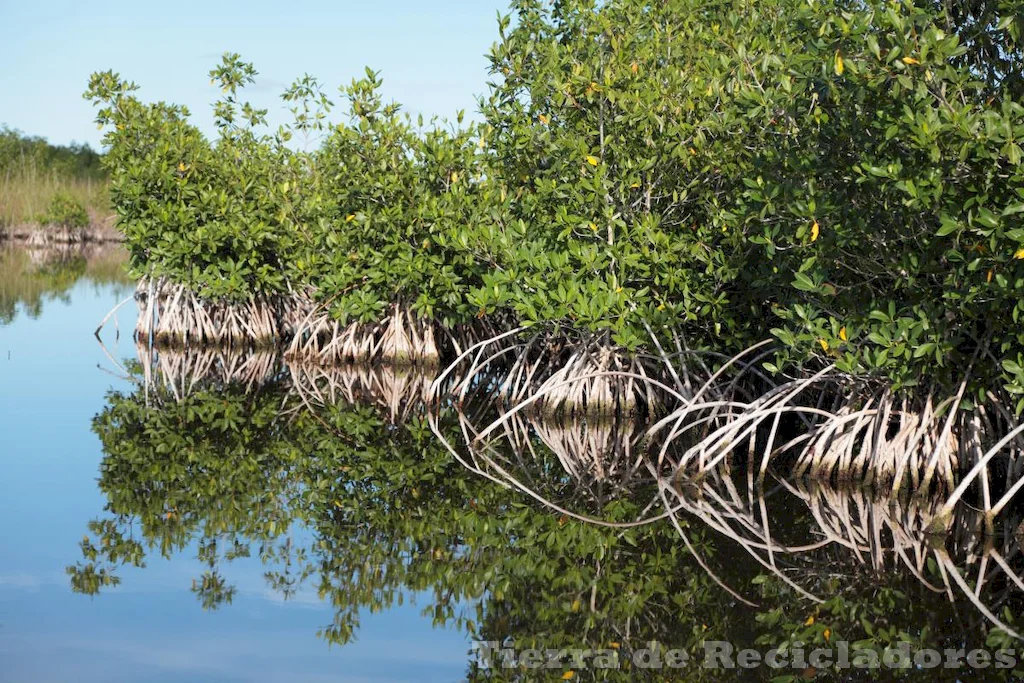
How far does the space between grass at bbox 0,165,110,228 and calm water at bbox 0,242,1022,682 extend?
3012cm

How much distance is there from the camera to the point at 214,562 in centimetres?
617

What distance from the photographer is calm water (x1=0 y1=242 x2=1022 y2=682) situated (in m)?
4.98

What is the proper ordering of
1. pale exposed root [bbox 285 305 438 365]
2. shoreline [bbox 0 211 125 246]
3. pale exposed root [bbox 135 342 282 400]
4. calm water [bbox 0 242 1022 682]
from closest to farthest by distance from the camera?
1. calm water [bbox 0 242 1022 682]
2. pale exposed root [bbox 135 342 282 400]
3. pale exposed root [bbox 285 305 438 365]
4. shoreline [bbox 0 211 125 246]

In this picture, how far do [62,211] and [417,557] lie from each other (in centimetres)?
3484

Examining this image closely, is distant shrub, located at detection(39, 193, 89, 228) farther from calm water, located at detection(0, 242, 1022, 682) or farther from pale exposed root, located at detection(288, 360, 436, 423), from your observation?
calm water, located at detection(0, 242, 1022, 682)

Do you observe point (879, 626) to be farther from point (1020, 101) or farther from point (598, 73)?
point (598, 73)

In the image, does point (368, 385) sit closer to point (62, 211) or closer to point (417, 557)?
point (417, 557)

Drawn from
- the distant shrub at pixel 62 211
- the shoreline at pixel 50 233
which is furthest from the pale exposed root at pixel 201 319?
the distant shrub at pixel 62 211

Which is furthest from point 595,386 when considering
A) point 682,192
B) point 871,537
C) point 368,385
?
point 871,537

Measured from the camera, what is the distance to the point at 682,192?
30.1ft

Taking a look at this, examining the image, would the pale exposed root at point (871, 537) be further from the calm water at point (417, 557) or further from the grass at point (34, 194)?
the grass at point (34, 194)

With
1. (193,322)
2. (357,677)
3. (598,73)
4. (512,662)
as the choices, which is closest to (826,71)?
(598,73)

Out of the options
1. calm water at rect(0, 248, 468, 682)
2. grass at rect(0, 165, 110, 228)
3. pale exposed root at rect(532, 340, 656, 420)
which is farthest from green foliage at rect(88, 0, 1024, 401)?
grass at rect(0, 165, 110, 228)

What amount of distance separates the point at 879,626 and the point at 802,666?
683 millimetres
